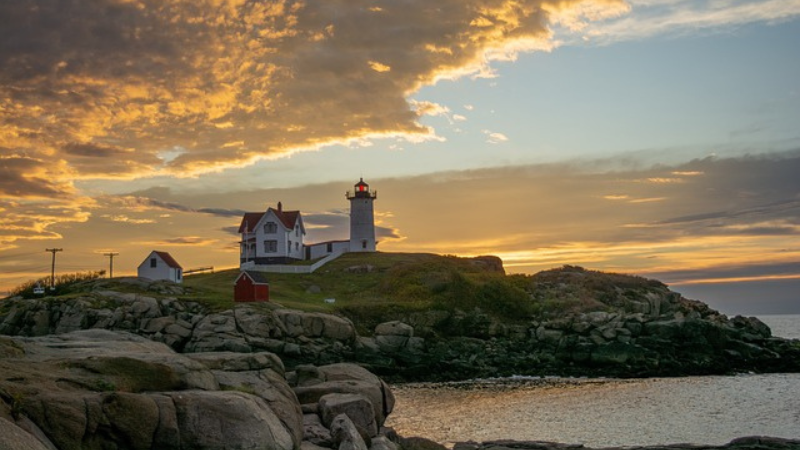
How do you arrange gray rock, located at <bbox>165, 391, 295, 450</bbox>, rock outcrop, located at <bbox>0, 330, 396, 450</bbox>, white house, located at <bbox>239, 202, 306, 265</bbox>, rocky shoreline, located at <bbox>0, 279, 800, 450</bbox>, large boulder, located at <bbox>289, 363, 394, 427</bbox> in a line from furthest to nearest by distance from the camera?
white house, located at <bbox>239, 202, 306, 265</bbox> < large boulder, located at <bbox>289, 363, 394, 427</bbox> < gray rock, located at <bbox>165, 391, 295, 450</bbox> < rocky shoreline, located at <bbox>0, 279, 800, 450</bbox> < rock outcrop, located at <bbox>0, 330, 396, 450</bbox>

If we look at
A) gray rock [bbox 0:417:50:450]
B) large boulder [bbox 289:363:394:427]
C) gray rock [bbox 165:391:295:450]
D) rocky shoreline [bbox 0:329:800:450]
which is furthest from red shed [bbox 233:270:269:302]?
gray rock [bbox 0:417:50:450]

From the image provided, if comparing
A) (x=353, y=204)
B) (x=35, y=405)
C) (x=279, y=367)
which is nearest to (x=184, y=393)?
(x=35, y=405)

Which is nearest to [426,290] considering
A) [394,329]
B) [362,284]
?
[362,284]

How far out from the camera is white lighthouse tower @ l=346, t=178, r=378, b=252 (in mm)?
110750

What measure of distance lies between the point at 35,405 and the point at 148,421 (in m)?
2.52

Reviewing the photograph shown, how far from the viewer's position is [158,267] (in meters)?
83.1

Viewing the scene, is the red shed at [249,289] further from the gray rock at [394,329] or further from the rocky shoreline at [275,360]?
the gray rock at [394,329]

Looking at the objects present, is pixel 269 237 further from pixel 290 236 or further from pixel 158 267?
pixel 158 267

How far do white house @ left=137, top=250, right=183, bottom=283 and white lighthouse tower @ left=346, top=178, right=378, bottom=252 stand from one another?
32.5 metres

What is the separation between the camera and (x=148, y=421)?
16.6m

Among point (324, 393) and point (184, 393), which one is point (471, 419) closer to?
point (324, 393)

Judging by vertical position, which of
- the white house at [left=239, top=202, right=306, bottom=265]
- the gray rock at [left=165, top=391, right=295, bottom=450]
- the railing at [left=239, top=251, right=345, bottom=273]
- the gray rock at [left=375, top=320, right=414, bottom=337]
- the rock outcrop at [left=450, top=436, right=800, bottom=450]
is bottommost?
the rock outcrop at [left=450, top=436, right=800, bottom=450]

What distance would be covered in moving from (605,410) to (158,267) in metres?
58.4

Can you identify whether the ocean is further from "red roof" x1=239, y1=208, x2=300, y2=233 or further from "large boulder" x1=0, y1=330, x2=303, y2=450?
"red roof" x1=239, y1=208, x2=300, y2=233
